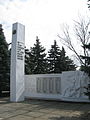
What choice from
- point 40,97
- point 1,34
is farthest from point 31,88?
point 1,34

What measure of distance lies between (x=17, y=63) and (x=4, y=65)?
4.53m

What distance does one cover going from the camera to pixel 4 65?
66.4ft

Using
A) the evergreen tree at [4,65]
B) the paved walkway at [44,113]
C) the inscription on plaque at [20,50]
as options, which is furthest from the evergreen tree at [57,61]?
the paved walkway at [44,113]

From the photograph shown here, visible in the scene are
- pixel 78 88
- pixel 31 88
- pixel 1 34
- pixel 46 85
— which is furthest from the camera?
pixel 1 34

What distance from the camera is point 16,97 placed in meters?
15.9

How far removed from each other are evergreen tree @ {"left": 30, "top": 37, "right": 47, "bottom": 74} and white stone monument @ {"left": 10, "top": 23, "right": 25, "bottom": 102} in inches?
628

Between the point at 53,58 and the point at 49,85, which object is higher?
the point at 53,58

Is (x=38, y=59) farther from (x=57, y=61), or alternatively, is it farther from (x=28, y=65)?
(x=28, y=65)

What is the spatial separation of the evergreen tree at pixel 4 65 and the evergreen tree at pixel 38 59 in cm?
1214

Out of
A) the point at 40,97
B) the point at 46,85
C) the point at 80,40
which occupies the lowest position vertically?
the point at 40,97

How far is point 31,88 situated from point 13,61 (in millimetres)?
3918

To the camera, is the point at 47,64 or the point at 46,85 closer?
the point at 46,85

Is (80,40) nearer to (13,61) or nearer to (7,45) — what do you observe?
(13,61)

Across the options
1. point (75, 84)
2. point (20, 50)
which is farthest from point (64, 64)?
point (75, 84)
